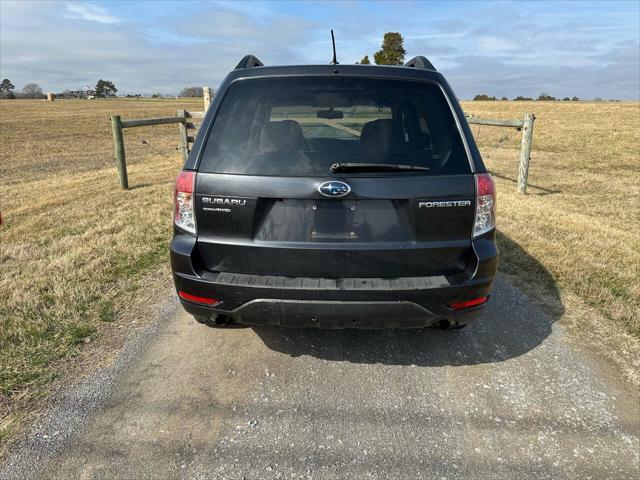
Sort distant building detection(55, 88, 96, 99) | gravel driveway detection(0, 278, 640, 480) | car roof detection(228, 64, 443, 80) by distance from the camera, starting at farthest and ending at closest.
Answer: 1. distant building detection(55, 88, 96, 99)
2. car roof detection(228, 64, 443, 80)
3. gravel driveway detection(0, 278, 640, 480)

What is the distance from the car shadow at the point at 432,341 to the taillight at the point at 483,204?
0.91m

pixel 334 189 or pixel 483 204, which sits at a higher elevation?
pixel 334 189

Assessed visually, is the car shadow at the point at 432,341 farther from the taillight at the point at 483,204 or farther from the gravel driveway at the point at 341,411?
the taillight at the point at 483,204

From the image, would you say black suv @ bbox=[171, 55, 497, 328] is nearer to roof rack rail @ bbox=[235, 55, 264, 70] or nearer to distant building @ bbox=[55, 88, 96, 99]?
roof rack rail @ bbox=[235, 55, 264, 70]

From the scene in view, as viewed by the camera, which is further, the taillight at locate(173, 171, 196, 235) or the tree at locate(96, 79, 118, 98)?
the tree at locate(96, 79, 118, 98)

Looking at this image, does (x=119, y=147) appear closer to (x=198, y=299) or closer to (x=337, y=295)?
(x=198, y=299)

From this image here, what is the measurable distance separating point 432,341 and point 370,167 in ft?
4.85

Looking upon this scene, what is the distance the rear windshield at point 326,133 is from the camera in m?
2.49

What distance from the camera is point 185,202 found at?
256 cm

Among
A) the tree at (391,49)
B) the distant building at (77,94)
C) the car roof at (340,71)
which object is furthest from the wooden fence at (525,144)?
the distant building at (77,94)

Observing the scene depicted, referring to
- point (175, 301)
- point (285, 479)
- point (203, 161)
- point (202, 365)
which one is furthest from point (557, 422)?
point (175, 301)

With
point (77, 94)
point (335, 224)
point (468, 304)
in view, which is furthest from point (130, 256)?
point (77, 94)

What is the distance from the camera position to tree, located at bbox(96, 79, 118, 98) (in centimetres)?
12150

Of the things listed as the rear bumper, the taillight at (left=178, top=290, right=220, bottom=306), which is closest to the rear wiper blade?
the rear bumper
